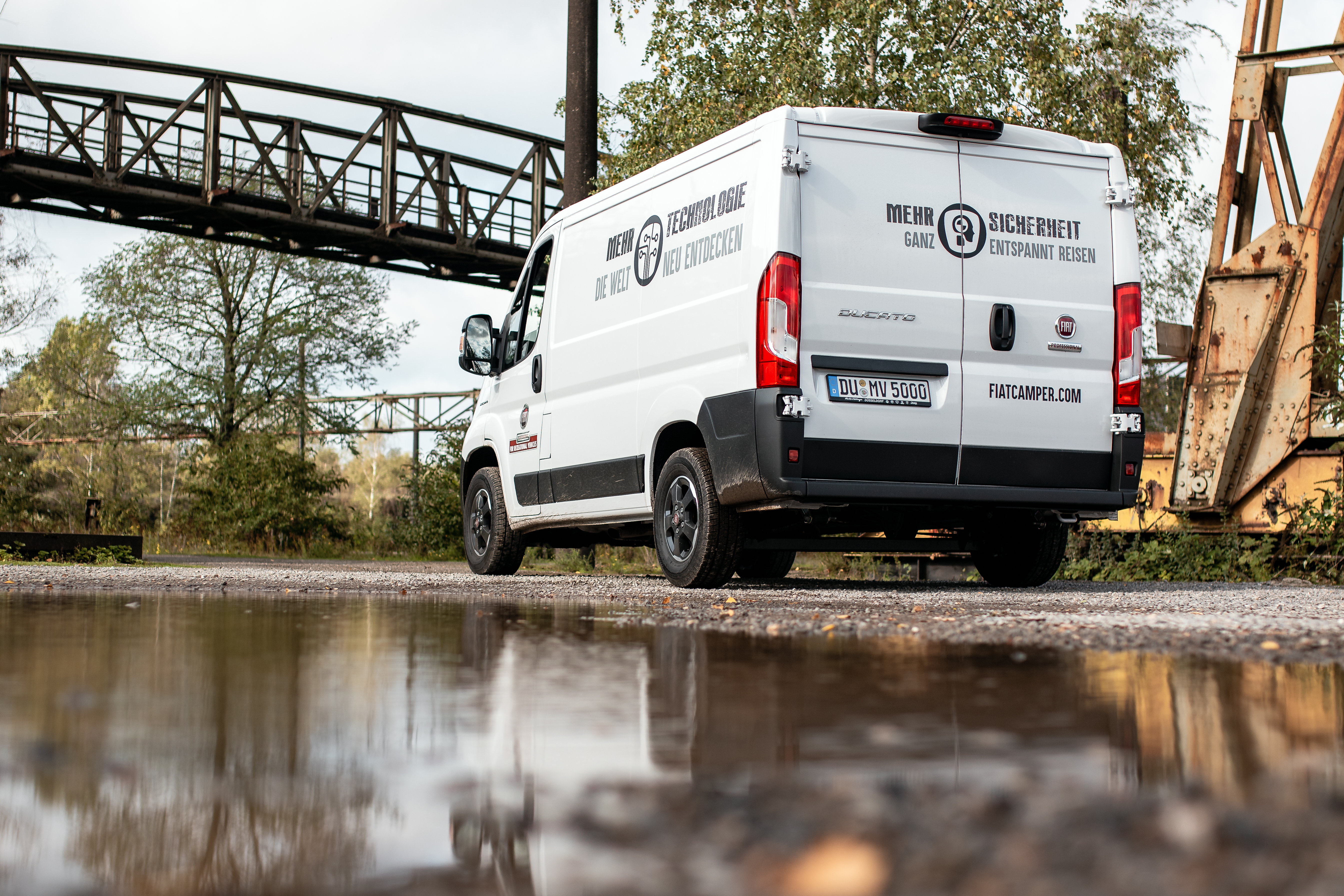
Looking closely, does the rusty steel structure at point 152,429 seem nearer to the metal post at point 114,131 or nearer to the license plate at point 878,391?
the metal post at point 114,131

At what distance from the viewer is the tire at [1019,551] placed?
28.8ft

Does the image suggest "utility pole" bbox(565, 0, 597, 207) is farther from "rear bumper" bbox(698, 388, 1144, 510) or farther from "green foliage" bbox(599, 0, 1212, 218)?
"rear bumper" bbox(698, 388, 1144, 510)

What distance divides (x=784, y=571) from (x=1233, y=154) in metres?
5.13

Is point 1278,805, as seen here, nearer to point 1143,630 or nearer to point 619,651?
point 619,651

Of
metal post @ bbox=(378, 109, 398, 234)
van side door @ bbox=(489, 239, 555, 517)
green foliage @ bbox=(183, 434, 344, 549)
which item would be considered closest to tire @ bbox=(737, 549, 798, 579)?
van side door @ bbox=(489, 239, 555, 517)

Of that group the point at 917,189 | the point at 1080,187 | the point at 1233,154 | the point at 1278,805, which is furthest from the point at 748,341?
the point at 1233,154

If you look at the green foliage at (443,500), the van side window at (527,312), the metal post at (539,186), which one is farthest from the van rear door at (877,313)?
the metal post at (539,186)

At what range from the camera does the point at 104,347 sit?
3139 centimetres

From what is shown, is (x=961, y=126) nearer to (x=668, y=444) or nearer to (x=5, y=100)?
(x=668, y=444)

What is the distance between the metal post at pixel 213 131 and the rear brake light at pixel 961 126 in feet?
63.7

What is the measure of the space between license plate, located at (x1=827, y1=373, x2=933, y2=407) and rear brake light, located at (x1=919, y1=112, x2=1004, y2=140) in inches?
57.4

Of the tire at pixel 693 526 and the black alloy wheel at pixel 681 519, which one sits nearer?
the tire at pixel 693 526

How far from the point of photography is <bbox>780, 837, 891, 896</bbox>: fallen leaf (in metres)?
1.58

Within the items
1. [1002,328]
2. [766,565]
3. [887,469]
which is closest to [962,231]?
[1002,328]
